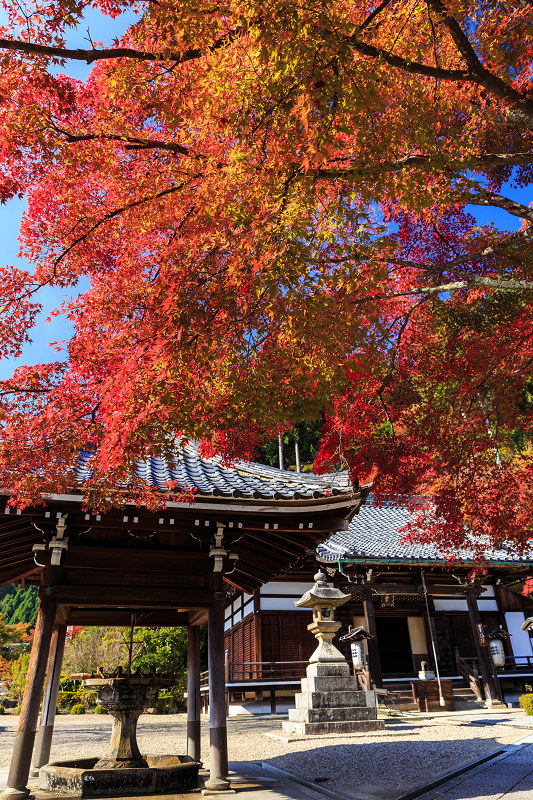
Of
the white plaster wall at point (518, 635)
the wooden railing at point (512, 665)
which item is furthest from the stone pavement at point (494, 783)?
the white plaster wall at point (518, 635)

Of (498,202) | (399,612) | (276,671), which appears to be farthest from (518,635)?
(498,202)

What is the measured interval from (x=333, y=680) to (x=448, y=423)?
19.7 ft

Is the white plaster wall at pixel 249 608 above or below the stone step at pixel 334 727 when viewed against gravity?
above

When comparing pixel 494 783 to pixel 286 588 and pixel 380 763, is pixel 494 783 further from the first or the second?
pixel 286 588

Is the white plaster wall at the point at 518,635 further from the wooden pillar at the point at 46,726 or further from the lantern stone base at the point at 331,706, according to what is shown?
the wooden pillar at the point at 46,726

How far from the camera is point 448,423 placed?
8039mm

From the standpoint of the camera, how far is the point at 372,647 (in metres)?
14.8

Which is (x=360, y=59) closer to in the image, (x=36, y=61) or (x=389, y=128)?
(x=389, y=128)

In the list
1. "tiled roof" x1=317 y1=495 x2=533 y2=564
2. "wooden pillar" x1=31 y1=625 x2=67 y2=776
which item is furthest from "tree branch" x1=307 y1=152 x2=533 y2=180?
"tiled roof" x1=317 y1=495 x2=533 y2=564

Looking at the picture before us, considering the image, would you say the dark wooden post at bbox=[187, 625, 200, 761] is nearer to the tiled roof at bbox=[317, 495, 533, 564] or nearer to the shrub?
the tiled roof at bbox=[317, 495, 533, 564]

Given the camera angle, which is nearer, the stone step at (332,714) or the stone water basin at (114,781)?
the stone water basin at (114,781)

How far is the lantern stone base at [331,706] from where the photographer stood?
1004 cm

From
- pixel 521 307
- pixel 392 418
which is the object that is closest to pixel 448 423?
pixel 392 418

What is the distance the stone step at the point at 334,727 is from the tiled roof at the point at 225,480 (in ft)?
16.5
